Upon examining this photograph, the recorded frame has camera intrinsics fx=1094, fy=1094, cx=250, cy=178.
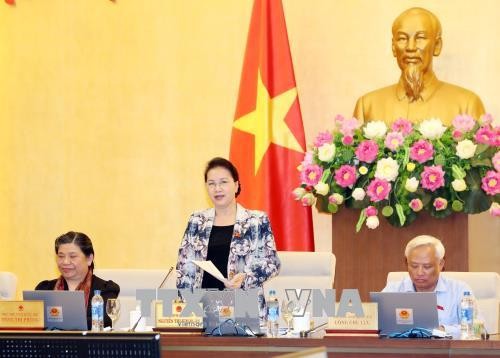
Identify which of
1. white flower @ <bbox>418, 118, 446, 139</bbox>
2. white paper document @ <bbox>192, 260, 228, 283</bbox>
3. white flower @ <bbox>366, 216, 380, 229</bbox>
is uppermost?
white flower @ <bbox>418, 118, 446, 139</bbox>

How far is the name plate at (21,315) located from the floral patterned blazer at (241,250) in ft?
2.36

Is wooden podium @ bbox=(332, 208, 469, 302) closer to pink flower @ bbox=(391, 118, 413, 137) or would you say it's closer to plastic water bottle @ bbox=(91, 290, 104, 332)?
pink flower @ bbox=(391, 118, 413, 137)

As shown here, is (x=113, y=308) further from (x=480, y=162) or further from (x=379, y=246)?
(x=480, y=162)

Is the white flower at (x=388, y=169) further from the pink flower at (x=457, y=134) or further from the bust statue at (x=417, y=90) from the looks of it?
the bust statue at (x=417, y=90)

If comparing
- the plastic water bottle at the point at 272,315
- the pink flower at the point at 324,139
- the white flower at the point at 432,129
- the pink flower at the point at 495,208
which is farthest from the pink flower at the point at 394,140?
the plastic water bottle at the point at 272,315

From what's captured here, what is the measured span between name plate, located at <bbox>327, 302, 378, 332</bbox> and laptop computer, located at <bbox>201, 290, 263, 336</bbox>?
11.5 inches

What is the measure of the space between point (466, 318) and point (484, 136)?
4.86 feet

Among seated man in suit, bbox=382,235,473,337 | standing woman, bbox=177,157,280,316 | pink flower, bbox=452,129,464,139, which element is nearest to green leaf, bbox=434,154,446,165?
pink flower, bbox=452,129,464,139

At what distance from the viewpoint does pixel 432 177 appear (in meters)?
4.98

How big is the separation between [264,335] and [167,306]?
377 mm

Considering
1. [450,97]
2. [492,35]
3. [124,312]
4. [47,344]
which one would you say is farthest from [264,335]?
[492,35]

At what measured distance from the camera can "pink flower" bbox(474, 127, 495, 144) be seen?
5.07 metres

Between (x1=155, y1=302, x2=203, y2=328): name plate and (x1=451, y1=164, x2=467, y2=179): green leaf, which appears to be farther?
(x1=451, y1=164, x2=467, y2=179): green leaf

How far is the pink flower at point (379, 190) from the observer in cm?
502
